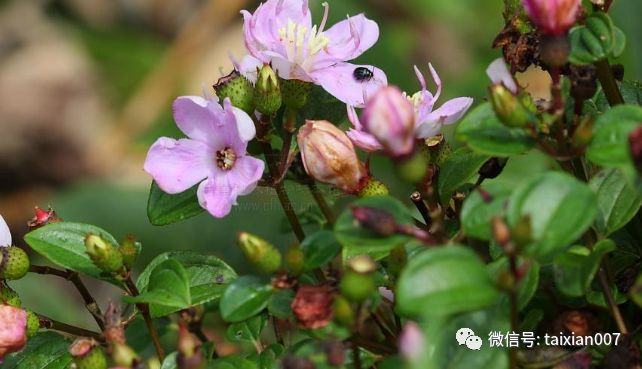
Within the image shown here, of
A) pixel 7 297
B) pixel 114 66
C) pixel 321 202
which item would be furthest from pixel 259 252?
pixel 114 66

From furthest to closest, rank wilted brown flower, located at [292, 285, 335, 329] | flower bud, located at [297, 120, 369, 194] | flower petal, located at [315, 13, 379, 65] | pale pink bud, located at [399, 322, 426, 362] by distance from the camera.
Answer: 1. flower petal, located at [315, 13, 379, 65]
2. flower bud, located at [297, 120, 369, 194]
3. wilted brown flower, located at [292, 285, 335, 329]
4. pale pink bud, located at [399, 322, 426, 362]

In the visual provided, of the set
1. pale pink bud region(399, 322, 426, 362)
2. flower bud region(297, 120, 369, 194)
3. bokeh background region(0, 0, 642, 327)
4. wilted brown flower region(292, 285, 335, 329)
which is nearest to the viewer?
pale pink bud region(399, 322, 426, 362)

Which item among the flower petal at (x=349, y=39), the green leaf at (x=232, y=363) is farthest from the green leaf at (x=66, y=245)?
the flower petal at (x=349, y=39)

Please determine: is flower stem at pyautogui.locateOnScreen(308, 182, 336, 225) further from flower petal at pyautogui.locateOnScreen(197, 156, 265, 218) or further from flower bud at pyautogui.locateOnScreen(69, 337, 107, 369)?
flower bud at pyautogui.locateOnScreen(69, 337, 107, 369)

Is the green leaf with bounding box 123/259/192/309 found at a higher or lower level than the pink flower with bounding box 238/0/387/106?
lower

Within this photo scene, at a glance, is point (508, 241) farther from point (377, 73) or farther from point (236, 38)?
point (236, 38)

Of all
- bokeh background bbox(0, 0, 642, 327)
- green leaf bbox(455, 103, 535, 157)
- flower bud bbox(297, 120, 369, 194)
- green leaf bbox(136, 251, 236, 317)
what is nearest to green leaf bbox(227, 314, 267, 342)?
green leaf bbox(136, 251, 236, 317)
